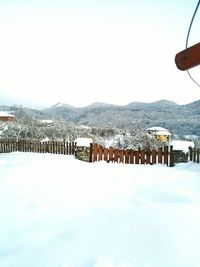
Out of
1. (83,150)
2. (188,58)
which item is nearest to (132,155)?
(83,150)

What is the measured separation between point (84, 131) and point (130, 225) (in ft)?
103

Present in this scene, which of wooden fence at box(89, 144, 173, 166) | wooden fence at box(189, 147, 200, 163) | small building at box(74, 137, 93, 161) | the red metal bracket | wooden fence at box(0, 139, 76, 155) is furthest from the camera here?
wooden fence at box(0, 139, 76, 155)

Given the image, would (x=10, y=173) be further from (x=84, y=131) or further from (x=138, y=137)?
(x=84, y=131)

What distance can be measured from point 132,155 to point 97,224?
24.6 feet

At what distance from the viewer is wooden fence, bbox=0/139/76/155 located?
1480cm

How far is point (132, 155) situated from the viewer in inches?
437

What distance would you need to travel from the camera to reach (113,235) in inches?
133

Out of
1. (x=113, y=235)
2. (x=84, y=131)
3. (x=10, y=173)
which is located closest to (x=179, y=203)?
(x=113, y=235)

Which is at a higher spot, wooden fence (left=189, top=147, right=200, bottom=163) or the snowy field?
wooden fence (left=189, top=147, right=200, bottom=163)

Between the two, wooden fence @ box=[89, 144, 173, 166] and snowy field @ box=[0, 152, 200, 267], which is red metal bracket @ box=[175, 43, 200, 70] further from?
wooden fence @ box=[89, 144, 173, 166]

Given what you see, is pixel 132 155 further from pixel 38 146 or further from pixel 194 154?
pixel 38 146

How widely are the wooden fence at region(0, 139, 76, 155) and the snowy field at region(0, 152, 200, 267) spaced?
8.34 meters

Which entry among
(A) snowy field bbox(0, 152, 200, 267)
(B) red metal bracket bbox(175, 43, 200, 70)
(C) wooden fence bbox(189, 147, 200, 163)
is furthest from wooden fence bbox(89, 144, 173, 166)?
(B) red metal bracket bbox(175, 43, 200, 70)

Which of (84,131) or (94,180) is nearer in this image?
(94,180)
